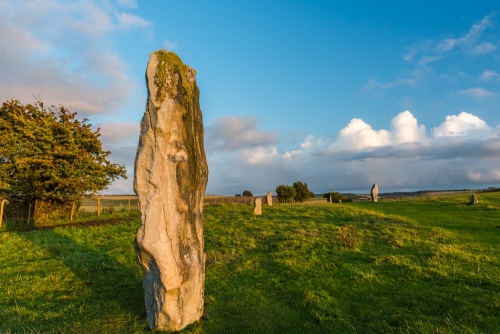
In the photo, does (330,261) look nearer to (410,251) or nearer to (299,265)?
(299,265)

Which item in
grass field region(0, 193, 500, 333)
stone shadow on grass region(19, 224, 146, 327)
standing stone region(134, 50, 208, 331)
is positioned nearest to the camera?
standing stone region(134, 50, 208, 331)

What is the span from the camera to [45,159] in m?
30.5

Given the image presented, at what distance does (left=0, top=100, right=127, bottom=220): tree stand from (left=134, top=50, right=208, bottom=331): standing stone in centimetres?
2648

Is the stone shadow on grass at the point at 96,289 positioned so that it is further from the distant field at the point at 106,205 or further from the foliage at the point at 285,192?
the foliage at the point at 285,192

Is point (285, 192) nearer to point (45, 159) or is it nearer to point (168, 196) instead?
point (45, 159)

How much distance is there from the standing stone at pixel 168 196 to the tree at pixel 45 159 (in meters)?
26.5

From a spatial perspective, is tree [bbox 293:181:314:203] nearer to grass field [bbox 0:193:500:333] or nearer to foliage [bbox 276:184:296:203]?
foliage [bbox 276:184:296:203]

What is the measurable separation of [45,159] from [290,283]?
91.0ft

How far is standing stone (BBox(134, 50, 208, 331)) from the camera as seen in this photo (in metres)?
8.00

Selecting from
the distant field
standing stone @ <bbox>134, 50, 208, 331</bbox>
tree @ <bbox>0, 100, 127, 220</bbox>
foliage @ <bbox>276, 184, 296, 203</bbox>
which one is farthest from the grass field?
foliage @ <bbox>276, 184, 296, 203</bbox>

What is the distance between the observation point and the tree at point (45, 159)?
30.2m

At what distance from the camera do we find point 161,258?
7.89 meters

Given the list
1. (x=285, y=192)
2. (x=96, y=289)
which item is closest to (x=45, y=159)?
(x=96, y=289)

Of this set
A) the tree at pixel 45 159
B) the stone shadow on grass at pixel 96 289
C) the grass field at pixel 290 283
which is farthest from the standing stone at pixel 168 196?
the tree at pixel 45 159
